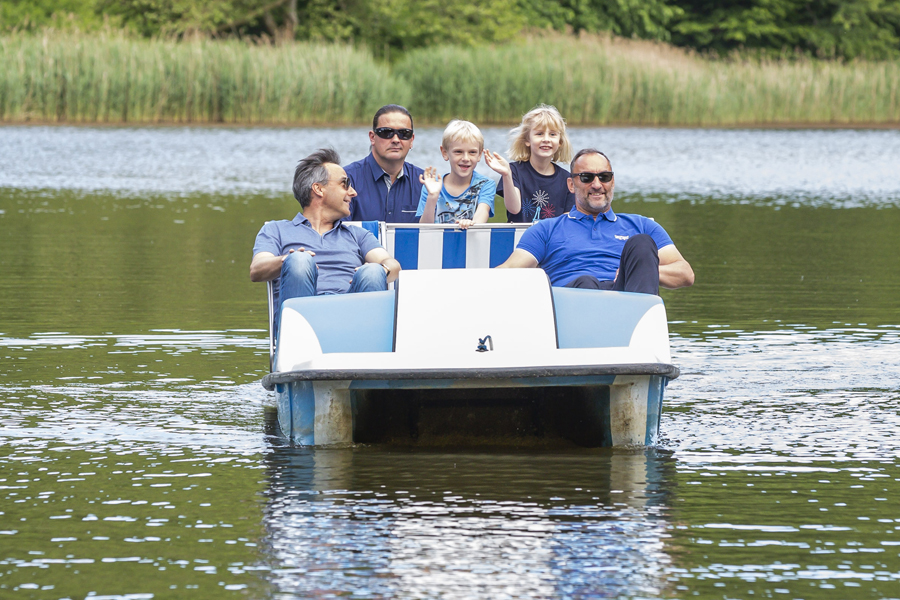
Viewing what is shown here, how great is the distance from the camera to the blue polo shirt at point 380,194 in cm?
777

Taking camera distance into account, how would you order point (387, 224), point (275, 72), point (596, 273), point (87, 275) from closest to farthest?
point (596, 273), point (387, 224), point (87, 275), point (275, 72)

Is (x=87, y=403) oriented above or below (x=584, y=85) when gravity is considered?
below

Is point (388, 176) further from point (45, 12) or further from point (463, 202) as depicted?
point (45, 12)

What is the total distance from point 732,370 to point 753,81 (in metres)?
29.4

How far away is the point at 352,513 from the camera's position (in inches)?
193

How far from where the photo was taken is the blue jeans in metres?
6.20

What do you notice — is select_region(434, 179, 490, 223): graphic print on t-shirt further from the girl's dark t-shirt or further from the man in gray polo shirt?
the man in gray polo shirt

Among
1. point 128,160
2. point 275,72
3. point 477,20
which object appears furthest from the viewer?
point 477,20

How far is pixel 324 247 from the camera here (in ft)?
21.8

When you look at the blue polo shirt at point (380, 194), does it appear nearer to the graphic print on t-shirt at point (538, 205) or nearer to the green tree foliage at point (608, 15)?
the graphic print on t-shirt at point (538, 205)

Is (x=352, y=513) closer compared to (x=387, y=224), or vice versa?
(x=352, y=513)

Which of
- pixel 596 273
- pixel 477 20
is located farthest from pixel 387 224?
pixel 477 20

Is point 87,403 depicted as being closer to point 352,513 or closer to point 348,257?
point 348,257

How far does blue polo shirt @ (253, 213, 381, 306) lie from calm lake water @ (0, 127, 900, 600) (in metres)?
0.62
